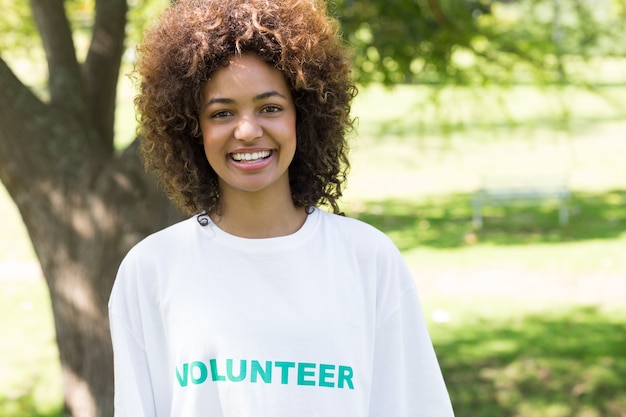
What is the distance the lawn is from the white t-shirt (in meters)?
0.68

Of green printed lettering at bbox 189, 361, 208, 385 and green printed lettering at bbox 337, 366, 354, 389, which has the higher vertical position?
green printed lettering at bbox 189, 361, 208, 385

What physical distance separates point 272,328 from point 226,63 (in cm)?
58

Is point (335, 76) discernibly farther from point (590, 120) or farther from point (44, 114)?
point (590, 120)

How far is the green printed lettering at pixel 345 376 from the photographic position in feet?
6.64

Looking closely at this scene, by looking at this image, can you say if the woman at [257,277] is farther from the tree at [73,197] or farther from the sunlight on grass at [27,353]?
the sunlight on grass at [27,353]

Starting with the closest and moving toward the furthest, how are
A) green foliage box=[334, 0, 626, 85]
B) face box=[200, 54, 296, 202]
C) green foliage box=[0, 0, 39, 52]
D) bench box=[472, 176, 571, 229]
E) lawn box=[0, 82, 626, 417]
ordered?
face box=[200, 54, 296, 202] < green foliage box=[334, 0, 626, 85] < lawn box=[0, 82, 626, 417] < green foliage box=[0, 0, 39, 52] < bench box=[472, 176, 571, 229]

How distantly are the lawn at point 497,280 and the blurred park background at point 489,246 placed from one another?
0.02 metres

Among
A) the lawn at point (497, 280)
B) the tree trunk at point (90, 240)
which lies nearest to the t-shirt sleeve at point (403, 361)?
the lawn at point (497, 280)

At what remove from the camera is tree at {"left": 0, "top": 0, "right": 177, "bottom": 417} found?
4480mm

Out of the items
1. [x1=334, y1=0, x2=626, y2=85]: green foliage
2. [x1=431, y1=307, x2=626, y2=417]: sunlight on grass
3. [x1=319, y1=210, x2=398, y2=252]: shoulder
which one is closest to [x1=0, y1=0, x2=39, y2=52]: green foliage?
[x1=334, y1=0, x2=626, y2=85]: green foliage

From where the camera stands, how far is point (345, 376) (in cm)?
203

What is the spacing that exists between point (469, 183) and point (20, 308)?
8.83 metres

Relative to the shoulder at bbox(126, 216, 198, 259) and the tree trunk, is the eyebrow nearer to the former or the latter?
the shoulder at bbox(126, 216, 198, 259)

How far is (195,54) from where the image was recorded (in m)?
2.12
